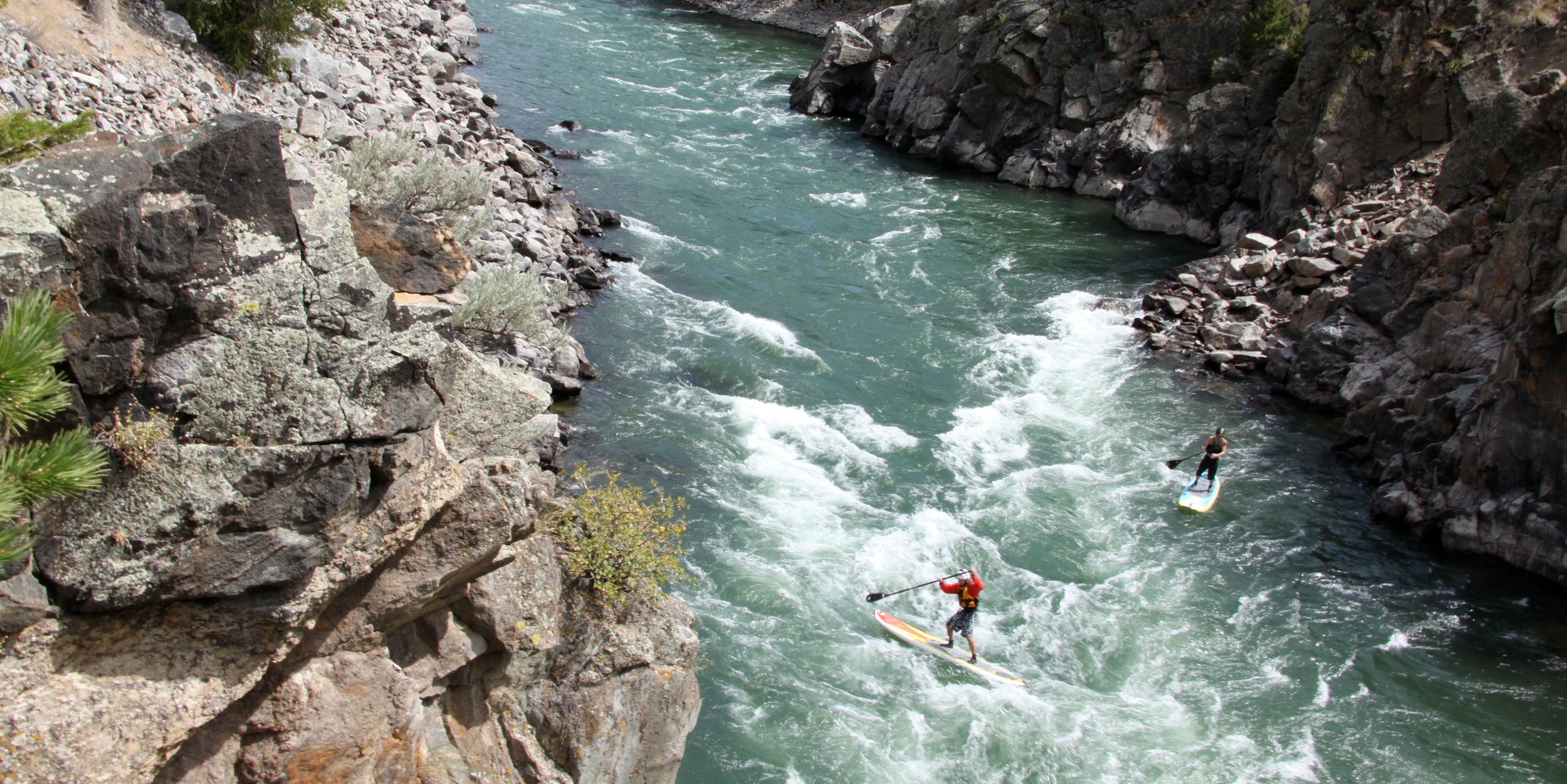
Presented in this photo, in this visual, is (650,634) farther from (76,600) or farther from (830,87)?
(830,87)

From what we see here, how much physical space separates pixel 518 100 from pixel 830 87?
47.4 ft

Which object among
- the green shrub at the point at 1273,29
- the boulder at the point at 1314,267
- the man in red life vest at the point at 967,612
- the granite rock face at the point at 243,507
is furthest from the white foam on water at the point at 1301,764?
the green shrub at the point at 1273,29

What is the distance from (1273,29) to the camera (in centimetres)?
3684

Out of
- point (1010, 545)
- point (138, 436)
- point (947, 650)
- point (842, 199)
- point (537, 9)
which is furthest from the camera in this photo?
point (537, 9)

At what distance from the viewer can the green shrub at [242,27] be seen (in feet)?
62.7

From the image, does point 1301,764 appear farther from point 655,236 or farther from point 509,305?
point 655,236

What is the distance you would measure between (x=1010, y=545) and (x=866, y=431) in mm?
4084

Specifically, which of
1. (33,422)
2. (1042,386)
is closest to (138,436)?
(33,422)

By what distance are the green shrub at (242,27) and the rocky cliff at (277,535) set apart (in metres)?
12.1

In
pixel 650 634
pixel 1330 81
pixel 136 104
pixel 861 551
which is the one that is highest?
pixel 1330 81

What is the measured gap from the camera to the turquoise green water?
1366 centimetres

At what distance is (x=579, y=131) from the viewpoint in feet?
122

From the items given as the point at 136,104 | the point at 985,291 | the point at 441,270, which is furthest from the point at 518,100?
the point at 441,270

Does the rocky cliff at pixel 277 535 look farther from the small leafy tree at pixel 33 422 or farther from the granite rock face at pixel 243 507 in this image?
the small leafy tree at pixel 33 422
